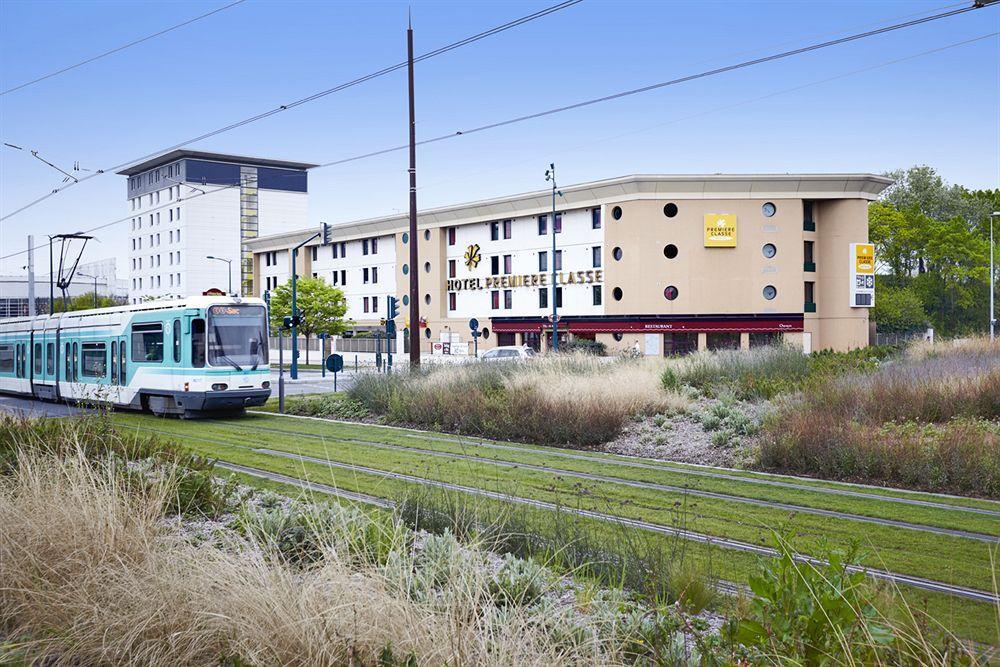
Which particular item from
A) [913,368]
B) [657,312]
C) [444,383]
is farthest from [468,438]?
[657,312]

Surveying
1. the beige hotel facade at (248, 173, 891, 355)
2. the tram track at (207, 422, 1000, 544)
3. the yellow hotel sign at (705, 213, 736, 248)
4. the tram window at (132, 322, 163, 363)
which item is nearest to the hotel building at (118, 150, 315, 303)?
the beige hotel facade at (248, 173, 891, 355)

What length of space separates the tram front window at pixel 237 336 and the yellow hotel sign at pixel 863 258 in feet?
147

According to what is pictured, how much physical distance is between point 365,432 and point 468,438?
2410 mm

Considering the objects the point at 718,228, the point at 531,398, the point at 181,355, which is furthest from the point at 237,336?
the point at 718,228

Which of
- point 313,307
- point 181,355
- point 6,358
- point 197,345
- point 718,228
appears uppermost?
point 718,228

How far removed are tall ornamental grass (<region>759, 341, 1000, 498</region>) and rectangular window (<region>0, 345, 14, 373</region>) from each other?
29322mm

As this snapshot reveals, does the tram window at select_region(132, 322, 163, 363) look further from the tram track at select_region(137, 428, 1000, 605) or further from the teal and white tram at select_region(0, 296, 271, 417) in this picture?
the tram track at select_region(137, 428, 1000, 605)

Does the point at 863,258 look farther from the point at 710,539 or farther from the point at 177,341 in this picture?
the point at 710,539

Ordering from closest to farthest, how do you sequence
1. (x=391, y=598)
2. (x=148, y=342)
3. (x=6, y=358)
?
(x=391, y=598)
(x=148, y=342)
(x=6, y=358)

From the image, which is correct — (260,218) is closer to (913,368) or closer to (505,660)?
(913,368)

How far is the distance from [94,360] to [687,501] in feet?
68.3

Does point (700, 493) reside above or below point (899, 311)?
below

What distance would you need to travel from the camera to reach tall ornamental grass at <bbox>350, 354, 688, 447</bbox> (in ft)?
53.4

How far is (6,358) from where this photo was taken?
111 ft
